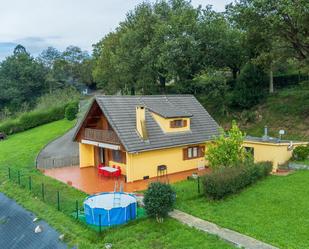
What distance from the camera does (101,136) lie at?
81.2 feet

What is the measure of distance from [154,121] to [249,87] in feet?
51.0

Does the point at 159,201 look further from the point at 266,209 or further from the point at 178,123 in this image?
the point at 178,123

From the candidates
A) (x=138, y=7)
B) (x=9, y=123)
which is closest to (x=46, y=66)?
(x=9, y=123)

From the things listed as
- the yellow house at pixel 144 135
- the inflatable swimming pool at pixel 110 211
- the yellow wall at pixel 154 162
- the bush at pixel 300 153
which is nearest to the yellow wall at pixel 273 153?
the bush at pixel 300 153

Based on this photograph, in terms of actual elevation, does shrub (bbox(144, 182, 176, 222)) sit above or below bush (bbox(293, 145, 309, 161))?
below


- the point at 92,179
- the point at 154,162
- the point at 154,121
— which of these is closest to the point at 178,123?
the point at 154,121

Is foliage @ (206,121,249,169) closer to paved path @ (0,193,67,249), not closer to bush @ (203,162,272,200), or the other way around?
bush @ (203,162,272,200)

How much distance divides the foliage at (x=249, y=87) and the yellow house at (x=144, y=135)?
855 centimetres

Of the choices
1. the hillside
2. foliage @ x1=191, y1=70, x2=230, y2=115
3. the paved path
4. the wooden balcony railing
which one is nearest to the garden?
the wooden balcony railing

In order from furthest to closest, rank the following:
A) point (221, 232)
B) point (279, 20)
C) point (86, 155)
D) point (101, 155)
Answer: point (86, 155)
point (101, 155)
point (279, 20)
point (221, 232)

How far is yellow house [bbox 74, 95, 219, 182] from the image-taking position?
901 inches

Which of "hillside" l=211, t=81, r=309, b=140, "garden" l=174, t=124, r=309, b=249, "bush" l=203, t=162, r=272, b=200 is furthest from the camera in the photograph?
"hillside" l=211, t=81, r=309, b=140

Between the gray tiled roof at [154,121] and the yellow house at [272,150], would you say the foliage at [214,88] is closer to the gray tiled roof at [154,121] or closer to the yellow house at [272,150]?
the gray tiled roof at [154,121]

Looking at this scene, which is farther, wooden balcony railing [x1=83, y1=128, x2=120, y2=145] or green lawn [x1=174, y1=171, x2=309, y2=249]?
wooden balcony railing [x1=83, y1=128, x2=120, y2=145]
